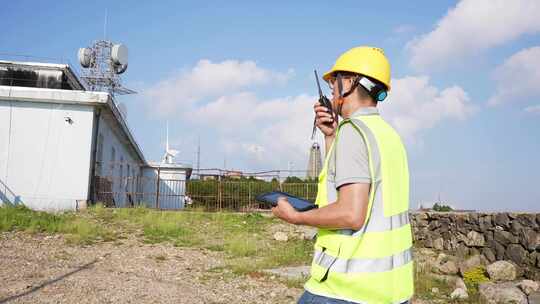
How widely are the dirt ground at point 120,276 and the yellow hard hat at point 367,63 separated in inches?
204

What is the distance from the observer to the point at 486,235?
11141 millimetres

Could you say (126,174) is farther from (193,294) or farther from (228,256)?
(193,294)

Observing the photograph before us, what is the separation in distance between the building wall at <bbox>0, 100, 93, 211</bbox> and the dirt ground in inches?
199

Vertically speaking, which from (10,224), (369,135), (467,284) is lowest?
(467,284)

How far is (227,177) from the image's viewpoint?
23766 millimetres

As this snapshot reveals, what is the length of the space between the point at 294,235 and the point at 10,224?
7.41m

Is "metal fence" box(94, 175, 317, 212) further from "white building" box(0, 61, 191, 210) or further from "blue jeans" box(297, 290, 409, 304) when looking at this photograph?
"blue jeans" box(297, 290, 409, 304)

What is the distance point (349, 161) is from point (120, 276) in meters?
6.70

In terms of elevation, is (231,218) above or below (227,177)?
below

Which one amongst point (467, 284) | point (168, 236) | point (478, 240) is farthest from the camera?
point (168, 236)

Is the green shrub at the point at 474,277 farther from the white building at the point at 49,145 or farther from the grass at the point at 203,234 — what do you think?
the white building at the point at 49,145

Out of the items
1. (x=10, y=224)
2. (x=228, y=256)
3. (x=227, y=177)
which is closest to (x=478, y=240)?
(x=228, y=256)

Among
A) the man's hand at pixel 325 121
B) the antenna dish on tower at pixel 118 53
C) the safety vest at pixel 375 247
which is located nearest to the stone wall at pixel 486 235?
the man's hand at pixel 325 121

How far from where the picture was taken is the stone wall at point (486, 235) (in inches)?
380
